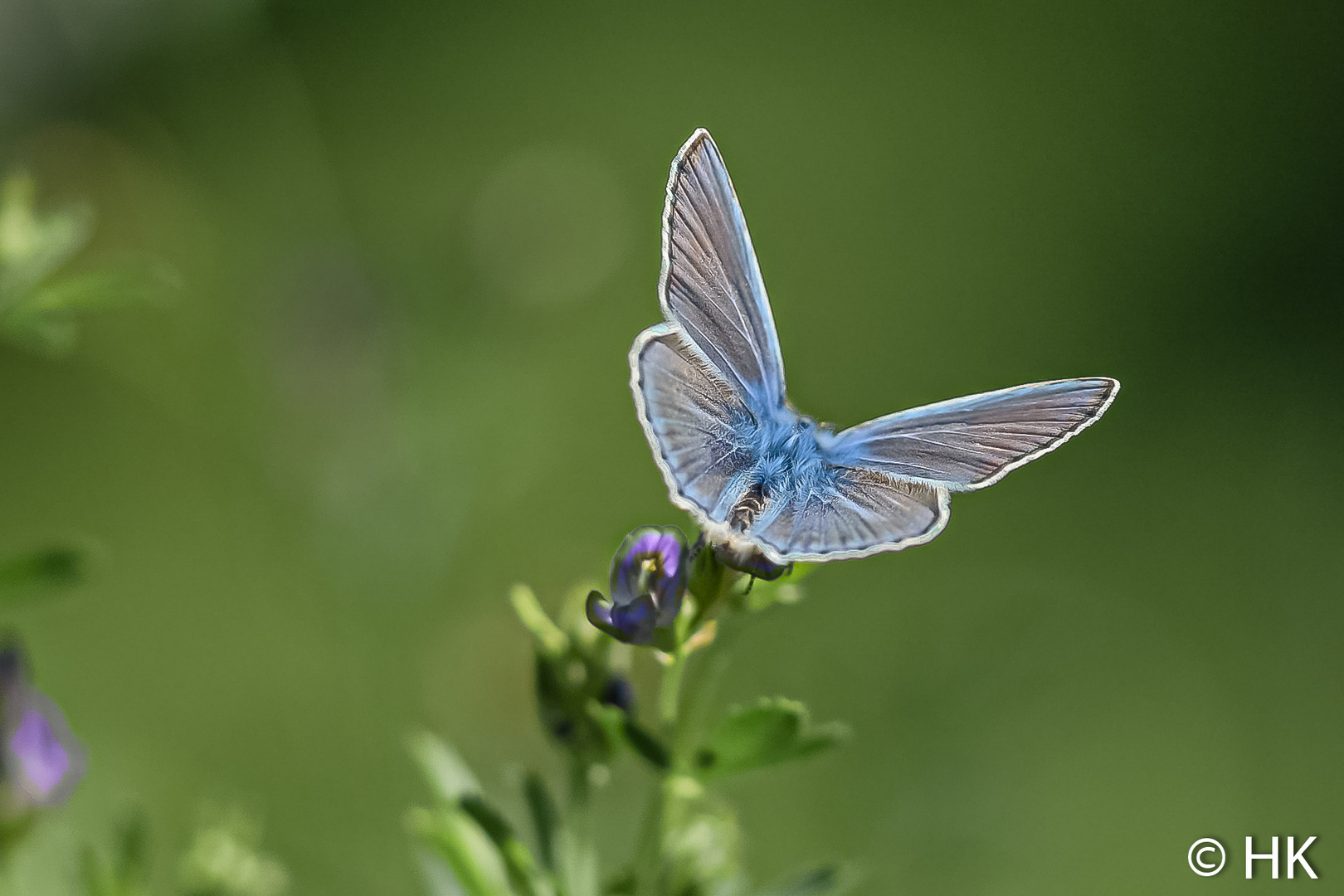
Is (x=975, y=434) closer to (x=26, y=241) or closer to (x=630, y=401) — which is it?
(x=26, y=241)

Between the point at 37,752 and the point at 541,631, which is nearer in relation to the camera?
the point at 37,752

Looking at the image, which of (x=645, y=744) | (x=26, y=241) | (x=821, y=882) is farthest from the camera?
(x=26, y=241)

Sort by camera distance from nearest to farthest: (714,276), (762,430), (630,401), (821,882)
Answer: (821,882)
(714,276)
(762,430)
(630,401)

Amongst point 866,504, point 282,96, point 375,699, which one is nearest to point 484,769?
point 375,699

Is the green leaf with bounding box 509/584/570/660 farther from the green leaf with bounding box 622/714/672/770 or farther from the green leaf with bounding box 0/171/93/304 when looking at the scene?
the green leaf with bounding box 0/171/93/304

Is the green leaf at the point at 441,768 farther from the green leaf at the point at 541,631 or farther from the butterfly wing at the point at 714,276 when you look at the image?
the butterfly wing at the point at 714,276

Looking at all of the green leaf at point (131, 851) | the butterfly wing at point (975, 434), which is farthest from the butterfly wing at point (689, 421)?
the green leaf at point (131, 851)

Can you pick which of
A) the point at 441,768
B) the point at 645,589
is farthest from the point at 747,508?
the point at 441,768
